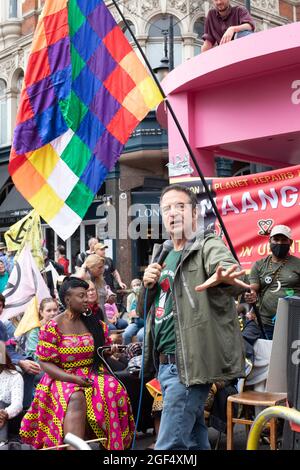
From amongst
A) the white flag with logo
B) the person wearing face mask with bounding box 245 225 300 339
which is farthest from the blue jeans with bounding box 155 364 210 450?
the white flag with logo

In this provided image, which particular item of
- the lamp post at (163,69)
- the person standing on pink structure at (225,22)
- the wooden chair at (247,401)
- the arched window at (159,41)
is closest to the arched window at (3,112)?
the arched window at (159,41)

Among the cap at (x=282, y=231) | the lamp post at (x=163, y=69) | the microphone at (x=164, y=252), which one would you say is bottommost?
the microphone at (x=164, y=252)

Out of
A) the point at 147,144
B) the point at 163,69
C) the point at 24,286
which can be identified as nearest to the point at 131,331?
the point at 24,286

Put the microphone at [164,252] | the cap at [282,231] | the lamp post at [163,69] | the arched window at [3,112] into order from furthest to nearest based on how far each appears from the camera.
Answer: the arched window at [3,112] → the lamp post at [163,69] → the cap at [282,231] → the microphone at [164,252]

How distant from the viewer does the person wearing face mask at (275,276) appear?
5484mm

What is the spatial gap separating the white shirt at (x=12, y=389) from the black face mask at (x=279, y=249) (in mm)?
2422

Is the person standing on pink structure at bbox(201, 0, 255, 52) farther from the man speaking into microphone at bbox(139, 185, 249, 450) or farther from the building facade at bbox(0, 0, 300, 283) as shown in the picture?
the building facade at bbox(0, 0, 300, 283)

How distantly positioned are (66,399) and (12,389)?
0.66 m

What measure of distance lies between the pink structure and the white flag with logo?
82.6 inches

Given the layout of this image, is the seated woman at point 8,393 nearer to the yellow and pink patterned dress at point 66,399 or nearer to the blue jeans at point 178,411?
the yellow and pink patterned dress at point 66,399

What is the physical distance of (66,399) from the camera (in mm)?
4742

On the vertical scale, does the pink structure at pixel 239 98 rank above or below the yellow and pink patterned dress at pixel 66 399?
above

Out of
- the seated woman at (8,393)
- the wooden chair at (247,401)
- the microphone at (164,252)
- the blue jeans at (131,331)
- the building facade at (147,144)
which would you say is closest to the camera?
the microphone at (164,252)

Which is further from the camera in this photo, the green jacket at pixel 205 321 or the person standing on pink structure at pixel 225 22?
the person standing on pink structure at pixel 225 22
